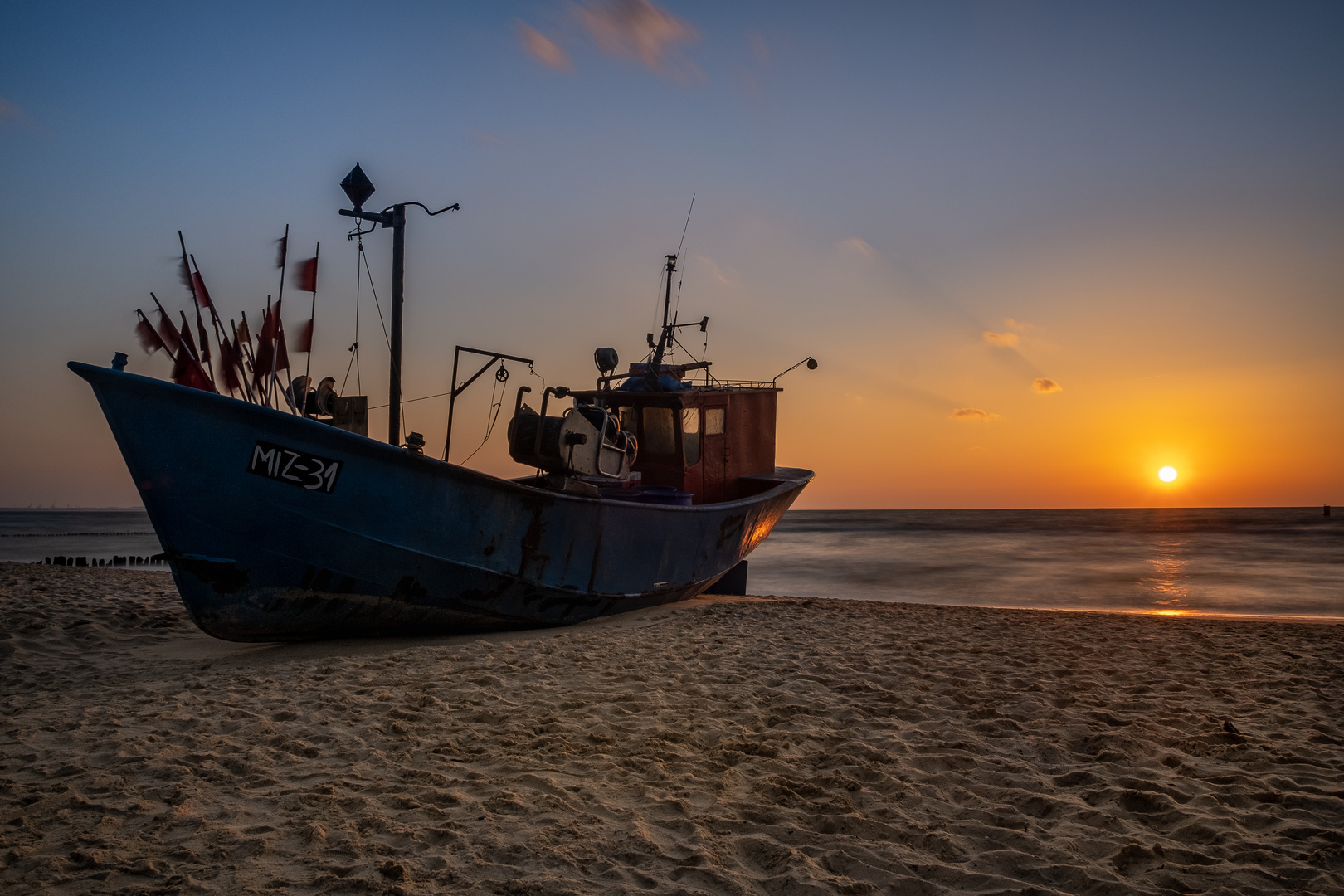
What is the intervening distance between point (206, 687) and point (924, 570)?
19667mm

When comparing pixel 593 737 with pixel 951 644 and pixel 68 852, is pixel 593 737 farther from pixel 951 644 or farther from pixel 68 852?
pixel 951 644

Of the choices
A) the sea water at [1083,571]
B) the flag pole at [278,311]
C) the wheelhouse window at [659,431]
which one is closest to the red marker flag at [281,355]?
the flag pole at [278,311]

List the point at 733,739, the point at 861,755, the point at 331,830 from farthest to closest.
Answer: the point at 733,739, the point at 861,755, the point at 331,830

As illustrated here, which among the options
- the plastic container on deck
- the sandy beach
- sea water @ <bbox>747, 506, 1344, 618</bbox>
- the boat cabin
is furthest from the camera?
sea water @ <bbox>747, 506, 1344, 618</bbox>

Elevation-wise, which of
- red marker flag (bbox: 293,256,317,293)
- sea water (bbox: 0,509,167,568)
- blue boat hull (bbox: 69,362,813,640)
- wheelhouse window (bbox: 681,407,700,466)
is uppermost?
red marker flag (bbox: 293,256,317,293)

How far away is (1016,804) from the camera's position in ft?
10.7

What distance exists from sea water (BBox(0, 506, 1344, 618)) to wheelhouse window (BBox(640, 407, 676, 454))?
23.6ft

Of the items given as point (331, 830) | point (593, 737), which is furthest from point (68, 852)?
point (593, 737)

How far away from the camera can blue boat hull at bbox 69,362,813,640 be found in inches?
228

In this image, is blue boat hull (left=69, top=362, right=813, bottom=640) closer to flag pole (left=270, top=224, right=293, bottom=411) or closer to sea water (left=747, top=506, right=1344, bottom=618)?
flag pole (left=270, top=224, right=293, bottom=411)

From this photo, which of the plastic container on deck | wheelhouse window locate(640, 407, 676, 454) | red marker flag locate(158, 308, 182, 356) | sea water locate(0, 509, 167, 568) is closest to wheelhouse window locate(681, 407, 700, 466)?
wheelhouse window locate(640, 407, 676, 454)

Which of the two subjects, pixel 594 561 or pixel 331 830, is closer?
pixel 331 830

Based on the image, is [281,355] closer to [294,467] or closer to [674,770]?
[294,467]

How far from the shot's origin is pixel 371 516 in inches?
250
